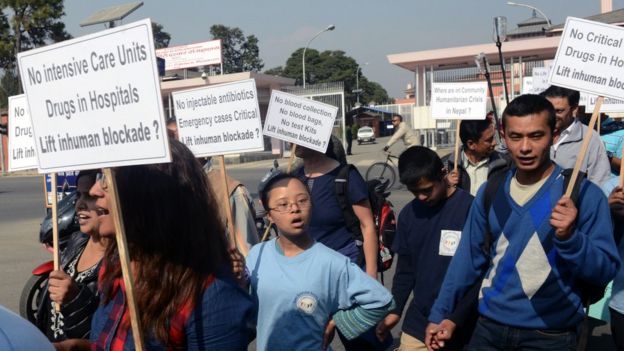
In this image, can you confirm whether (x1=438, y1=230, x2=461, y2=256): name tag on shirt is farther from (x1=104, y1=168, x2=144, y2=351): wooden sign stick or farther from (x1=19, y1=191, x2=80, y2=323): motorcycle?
(x1=19, y1=191, x2=80, y2=323): motorcycle

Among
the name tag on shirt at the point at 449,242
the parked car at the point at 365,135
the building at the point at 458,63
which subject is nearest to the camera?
the name tag on shirt at the point at 449,242

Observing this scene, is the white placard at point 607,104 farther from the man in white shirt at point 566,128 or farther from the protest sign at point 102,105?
the protest sign at point 102,105

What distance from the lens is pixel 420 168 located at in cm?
411

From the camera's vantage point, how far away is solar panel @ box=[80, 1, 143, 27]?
9.78 meters

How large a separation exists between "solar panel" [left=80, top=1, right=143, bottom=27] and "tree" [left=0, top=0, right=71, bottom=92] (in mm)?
29193

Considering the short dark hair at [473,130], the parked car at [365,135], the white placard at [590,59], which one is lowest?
the parked car at [365,135]

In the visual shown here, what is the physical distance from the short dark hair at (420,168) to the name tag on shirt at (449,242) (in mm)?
299

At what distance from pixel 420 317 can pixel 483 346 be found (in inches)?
32.5

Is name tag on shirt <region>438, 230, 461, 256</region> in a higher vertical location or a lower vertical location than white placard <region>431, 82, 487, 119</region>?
lower

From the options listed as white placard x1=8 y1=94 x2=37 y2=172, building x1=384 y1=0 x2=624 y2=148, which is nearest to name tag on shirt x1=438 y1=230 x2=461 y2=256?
white placard x1=8 y1=94 x2=37 y2=172

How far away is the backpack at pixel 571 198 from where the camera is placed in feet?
9.84

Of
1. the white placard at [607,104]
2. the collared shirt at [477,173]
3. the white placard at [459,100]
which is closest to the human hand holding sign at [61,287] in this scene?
the collared shirt at [477,173]

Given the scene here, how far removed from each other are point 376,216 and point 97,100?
2.97 meters

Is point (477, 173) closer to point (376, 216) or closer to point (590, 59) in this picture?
point (376, 216)
